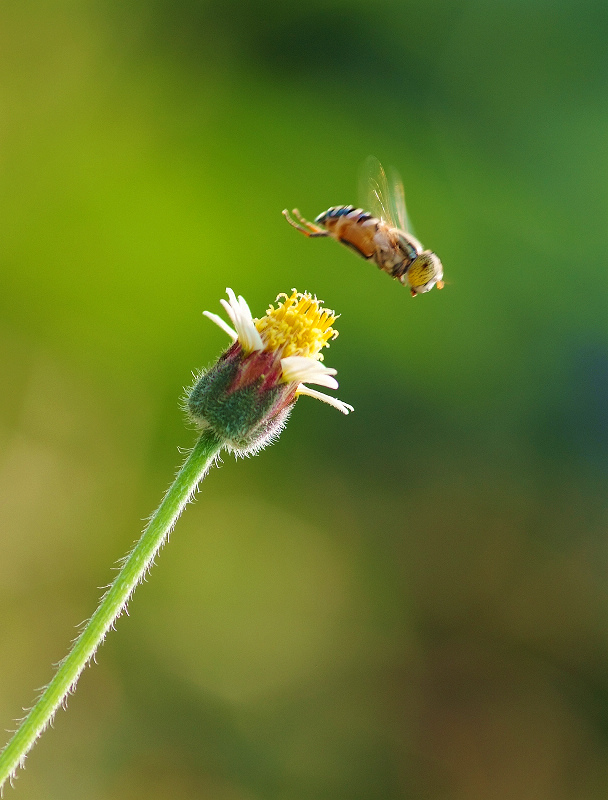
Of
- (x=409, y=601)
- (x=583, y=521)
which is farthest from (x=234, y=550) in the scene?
(x=583, y=521)

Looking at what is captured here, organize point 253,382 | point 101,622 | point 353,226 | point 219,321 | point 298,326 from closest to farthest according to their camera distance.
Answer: point 101,622 → point 219,321 → point 253,382 → point 298,326 → point 353,226

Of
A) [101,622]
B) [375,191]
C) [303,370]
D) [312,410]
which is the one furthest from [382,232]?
[312,410]

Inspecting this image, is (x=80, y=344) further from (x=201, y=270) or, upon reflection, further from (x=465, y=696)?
(x=465, y=696)

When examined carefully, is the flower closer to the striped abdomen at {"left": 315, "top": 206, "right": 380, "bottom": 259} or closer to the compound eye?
the striped abdomen at {"left": 315, "top": 206, "right": 380, "bottom": 259}

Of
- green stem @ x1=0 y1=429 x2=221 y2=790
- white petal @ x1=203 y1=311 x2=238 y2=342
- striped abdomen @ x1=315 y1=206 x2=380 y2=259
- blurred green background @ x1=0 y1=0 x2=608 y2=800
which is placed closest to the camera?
green stem @ x1=0 y1=429 x2=221 y2=790

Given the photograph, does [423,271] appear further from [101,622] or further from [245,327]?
[101,622]

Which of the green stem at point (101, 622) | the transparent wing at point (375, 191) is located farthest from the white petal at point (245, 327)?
the transparent wing at point (375, 191)

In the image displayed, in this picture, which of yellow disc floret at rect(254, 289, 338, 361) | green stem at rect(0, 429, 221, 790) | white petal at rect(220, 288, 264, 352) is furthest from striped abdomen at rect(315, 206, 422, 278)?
green stem at rect(0, 429, 221, 790)
